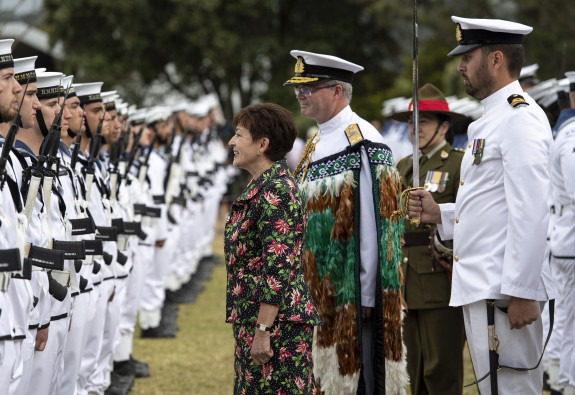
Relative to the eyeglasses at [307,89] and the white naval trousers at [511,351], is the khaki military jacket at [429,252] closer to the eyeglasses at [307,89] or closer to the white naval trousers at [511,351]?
the eyeglasses at [307,89]

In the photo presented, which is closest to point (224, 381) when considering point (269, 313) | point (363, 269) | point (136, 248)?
point (136, 248)

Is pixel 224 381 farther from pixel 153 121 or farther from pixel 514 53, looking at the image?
pixel 514 53

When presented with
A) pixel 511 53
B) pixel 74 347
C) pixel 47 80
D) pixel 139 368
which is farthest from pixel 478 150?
pixel 139 368

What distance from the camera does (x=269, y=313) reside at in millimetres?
4156

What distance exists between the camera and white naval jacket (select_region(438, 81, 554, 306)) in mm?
4117

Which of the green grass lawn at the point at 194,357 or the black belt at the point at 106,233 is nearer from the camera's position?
the black belt at the point at 106,233

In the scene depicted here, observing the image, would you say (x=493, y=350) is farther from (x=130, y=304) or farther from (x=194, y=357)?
(x=194, y=357)

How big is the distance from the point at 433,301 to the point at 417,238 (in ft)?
1.41

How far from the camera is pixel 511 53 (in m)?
4.45

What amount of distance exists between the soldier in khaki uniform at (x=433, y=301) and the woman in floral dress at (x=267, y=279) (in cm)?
171

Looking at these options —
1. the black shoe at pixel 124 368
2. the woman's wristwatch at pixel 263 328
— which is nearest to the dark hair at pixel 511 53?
the woman's wristwatch at pixel 263 328

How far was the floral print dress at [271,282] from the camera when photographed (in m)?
4.17

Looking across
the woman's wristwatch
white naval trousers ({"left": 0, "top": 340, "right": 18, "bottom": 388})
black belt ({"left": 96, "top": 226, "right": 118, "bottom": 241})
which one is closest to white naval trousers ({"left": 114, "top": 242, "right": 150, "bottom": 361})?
black belt ({"left": 96, "top": 226, "right": 118, "bottom": 241})

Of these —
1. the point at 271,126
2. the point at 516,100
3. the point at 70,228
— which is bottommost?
the point at 70,228
